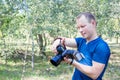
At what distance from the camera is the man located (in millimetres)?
1970

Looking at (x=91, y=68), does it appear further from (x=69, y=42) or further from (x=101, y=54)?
(x=69, y=42)

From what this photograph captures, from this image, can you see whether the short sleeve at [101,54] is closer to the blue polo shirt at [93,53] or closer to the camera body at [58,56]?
the blue polo shirt at [93,53]

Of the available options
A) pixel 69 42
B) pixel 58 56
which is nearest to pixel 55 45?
pixel 58 56

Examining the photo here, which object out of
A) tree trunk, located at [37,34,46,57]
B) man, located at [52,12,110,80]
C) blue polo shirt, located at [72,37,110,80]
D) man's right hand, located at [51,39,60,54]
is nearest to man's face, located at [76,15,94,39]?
man, located at [52,12,110,80]

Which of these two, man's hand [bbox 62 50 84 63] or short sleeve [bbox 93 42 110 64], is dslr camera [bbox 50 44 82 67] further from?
short sleeve [bbox 93 42 110 64]

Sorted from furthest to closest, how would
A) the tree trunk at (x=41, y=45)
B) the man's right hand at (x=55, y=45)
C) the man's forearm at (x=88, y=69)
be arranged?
1. the tree trunk at (x=41, y=45)
2. the man's right hand at (x=55, y=45)
3. the man's forearm at (x=88, y=69)

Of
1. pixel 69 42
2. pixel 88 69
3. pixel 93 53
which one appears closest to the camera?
pixel 88 69

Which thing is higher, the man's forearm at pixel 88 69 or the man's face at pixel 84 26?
the man's face at pixel 84 26

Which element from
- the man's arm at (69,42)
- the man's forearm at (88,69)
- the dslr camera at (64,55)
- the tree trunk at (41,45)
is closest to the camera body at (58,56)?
the dslr camera at (64,55)

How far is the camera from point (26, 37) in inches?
367

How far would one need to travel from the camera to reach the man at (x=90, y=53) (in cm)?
197

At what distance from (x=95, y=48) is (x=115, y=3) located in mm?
7666

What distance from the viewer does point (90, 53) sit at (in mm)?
2088

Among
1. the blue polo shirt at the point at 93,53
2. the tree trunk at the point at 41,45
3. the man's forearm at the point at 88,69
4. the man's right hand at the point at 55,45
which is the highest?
the man's right hand at the point at 55,45
